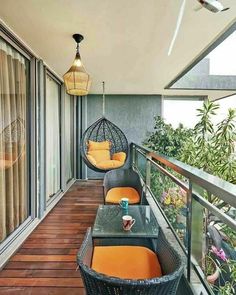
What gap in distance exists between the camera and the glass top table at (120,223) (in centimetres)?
177

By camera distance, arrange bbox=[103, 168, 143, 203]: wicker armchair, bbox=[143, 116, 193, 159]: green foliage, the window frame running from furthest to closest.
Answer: bbox=[143, 116, 193, 159]: green foliage → bbox=[103, 168, 143, 203]: wicker armchair → the window frame

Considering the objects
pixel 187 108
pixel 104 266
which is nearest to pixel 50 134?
pixel 104 266

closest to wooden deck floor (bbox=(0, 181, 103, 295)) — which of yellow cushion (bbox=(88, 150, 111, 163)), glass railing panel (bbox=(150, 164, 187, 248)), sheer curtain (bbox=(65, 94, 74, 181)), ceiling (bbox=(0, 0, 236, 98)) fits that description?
glass railing panel (bbox=(150, 164, 187, 248))

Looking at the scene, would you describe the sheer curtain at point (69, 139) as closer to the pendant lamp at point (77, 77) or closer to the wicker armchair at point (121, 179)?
the wicker armchair at point (121, 179)

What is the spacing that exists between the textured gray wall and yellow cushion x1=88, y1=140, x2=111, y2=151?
2.49ft

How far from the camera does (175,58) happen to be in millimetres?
3283

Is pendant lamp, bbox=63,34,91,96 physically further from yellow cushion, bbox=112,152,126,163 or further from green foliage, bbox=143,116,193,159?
yellow cushion, bbox=112,152,126,163

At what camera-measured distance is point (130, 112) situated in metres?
6.19

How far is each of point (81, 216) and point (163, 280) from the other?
8.92ft

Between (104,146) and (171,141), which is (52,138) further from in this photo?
(171,141)

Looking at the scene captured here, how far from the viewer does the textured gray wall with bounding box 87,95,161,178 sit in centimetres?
613

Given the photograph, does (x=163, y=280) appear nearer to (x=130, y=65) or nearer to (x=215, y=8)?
(x=215, y=8)

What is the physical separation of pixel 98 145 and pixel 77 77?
3.02 m

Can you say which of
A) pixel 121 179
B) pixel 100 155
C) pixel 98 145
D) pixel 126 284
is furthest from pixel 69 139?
pixel 126 284
